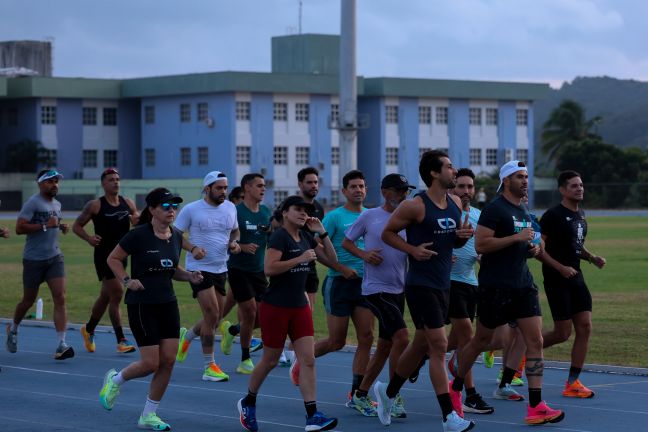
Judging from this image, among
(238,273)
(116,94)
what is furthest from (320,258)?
(116,94)

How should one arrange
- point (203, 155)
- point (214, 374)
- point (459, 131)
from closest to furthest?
point (214, 374) < point (203, 155) < point (459, 131)

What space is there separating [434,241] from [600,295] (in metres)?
13.9

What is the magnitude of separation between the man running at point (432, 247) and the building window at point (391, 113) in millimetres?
82429

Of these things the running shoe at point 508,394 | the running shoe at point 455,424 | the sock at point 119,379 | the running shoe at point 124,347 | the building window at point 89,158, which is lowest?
the running shoe at point 124,347

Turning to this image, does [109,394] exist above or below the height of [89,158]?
below

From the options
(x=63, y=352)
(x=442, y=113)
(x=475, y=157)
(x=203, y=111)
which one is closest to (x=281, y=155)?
(x=203, y=111)

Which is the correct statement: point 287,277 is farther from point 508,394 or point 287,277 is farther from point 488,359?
point 488,359

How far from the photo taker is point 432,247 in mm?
9961

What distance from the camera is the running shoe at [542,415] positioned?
33.5 ft

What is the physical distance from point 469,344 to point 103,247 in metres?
5.75

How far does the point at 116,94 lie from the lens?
303 feet

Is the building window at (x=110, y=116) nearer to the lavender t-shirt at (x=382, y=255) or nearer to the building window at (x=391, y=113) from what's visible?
the building window at (x=391, y=113)

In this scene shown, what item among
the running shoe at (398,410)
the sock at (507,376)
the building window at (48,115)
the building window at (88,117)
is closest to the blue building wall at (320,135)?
the building window at (88,117)

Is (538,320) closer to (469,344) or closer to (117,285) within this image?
(469,344)
